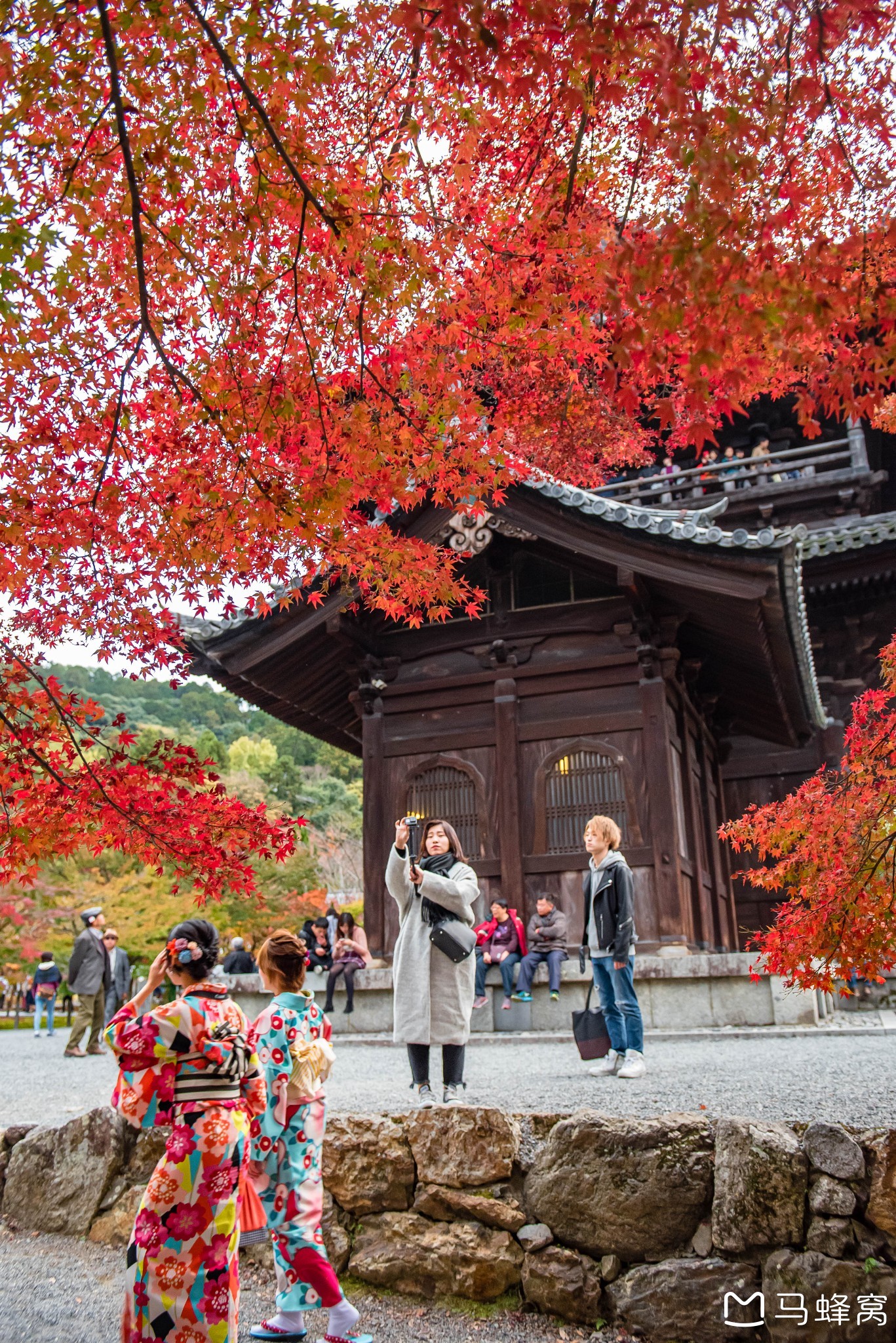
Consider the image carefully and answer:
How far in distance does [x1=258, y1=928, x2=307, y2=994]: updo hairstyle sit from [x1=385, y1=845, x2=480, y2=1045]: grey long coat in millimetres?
1119

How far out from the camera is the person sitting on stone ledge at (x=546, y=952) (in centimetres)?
934

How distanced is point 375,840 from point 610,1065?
5.25m

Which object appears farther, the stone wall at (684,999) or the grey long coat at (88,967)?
the grey long coat at (88,967)

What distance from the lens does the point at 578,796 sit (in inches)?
410

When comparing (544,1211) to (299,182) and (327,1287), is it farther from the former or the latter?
(299,182)

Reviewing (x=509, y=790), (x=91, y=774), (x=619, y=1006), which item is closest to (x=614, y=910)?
(x=619, y=1006)

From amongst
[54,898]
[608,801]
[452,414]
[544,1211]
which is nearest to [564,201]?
[452,414]

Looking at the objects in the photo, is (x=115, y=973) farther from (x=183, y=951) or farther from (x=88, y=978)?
(x=183, y=951)

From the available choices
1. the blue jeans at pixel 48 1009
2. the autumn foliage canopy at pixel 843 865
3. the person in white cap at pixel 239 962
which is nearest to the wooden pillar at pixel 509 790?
the person in white cap at pixel 239 962

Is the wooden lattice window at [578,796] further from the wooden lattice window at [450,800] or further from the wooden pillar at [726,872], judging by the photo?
the wooden pillar at [726,872]

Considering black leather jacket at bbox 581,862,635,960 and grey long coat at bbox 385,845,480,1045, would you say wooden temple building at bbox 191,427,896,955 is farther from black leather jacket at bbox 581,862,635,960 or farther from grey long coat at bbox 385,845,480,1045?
grey long coat at bbox 385,845,480,1045

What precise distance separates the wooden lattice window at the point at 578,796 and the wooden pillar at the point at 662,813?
37cm

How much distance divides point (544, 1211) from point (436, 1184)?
0.50 m

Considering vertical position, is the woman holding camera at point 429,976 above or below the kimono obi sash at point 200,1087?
above
